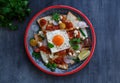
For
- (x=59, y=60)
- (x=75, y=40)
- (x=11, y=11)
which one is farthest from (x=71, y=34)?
(x=11, y=11)

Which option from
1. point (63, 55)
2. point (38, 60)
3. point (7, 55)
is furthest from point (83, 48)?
point (7, 55)

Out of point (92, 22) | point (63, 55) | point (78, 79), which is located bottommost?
point (78, 79)

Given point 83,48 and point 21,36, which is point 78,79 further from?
point 21,36

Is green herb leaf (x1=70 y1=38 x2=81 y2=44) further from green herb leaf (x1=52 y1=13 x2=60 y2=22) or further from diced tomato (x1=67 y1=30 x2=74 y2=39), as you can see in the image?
green herb leaf (x1=52 y1=13 x2=60 y2=22)

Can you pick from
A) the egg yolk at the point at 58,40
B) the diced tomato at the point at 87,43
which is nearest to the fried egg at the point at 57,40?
the egg yolk at the point at 58,40

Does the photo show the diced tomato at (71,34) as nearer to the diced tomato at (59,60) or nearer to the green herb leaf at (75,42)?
the green herb leaf at (75,42)

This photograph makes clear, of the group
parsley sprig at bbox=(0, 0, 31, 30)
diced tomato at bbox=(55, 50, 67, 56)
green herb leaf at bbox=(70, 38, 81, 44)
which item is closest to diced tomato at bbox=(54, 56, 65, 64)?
diced tomato at bbox=(55, 50, 67, 56)

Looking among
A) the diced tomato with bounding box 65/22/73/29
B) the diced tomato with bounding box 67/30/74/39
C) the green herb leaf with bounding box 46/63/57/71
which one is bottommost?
the green herb leaf with bounding box 46/63/57/71
